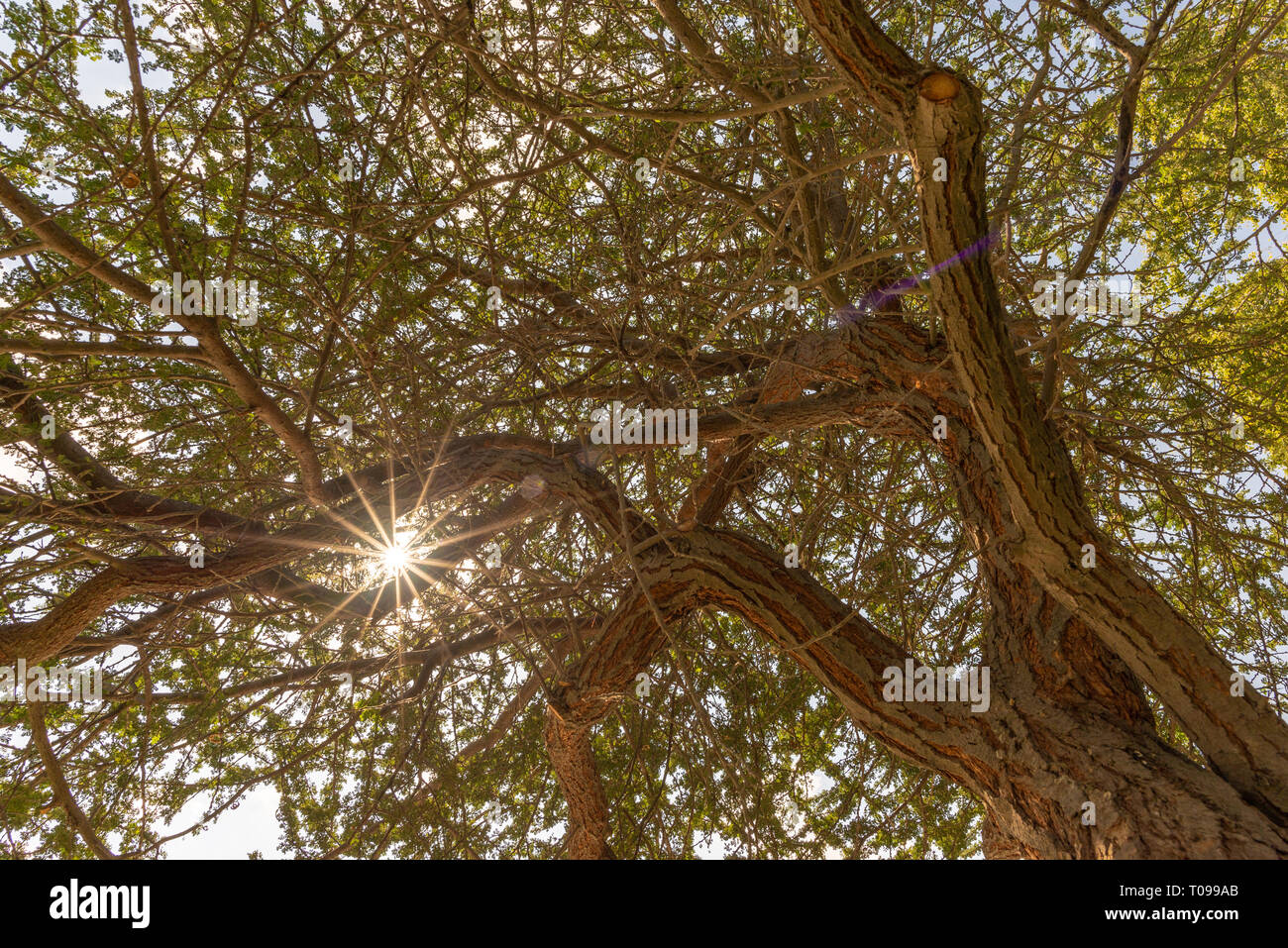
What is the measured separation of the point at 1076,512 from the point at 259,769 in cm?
473

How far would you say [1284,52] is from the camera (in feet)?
10.7

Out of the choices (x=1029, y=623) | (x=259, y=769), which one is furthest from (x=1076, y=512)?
(x=259, y=769)

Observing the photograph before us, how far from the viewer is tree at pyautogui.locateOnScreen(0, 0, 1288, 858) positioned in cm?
262

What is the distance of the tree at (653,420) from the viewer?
2.62 metres

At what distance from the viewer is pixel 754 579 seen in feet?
11.5

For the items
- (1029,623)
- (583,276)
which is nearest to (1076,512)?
(1029,623)

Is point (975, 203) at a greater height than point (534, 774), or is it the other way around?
point (975, 203)

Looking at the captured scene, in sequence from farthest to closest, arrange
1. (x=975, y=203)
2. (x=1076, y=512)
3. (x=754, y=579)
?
(x=754, y=579), (x=1076, y=512), (x=975, y=203)

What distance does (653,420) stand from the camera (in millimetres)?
3928
